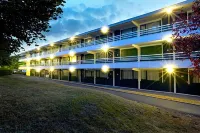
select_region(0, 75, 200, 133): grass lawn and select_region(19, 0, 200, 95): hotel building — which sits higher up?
select_region(19, 0, 200, 95): hotel building

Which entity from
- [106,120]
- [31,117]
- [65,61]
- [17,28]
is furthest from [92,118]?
[65,61]

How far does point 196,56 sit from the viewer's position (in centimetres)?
741

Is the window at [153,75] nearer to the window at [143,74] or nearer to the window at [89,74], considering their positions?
the window at [143,74]

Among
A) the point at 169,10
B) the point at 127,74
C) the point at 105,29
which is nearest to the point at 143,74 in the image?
the point at 127,74

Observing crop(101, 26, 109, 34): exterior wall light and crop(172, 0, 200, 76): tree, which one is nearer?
crop(172, 0, 200, 76): tree

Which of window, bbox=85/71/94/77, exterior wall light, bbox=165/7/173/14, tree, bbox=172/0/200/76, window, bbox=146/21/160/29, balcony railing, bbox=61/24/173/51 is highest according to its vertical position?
exterior wall light, bbox=165/7/173/14

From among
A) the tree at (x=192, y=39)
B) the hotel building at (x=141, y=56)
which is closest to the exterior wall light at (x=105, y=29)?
the hotel building at (x=141, y=56)

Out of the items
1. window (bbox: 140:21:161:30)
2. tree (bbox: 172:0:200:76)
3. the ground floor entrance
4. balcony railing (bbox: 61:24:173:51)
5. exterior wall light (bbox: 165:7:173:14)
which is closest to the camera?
tree (bbox: 172:0:200:76)

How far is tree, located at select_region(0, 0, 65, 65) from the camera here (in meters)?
7.37

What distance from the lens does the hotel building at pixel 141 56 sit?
23.4m

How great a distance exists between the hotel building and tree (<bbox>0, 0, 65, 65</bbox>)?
12076mm

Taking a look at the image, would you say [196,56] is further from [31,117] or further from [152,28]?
[152,28]

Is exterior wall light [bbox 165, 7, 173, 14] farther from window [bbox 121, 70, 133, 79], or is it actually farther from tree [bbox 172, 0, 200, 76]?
tree [bbox 172, 0, 200, 76]

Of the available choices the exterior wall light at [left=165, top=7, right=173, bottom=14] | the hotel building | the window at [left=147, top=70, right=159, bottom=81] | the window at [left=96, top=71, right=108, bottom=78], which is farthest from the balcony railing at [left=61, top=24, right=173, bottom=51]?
the window at [left=96, top=71, right=108, bottom=78]
